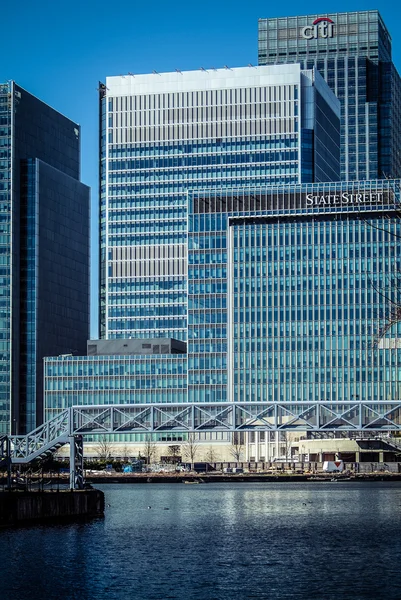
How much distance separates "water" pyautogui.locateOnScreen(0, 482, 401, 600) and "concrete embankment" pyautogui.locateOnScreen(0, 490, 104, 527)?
325 cm

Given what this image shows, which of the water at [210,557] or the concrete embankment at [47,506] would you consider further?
the concrete embankment at [47,506]

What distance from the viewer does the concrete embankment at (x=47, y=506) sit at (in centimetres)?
13712

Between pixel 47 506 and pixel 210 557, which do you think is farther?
pixel 47 506

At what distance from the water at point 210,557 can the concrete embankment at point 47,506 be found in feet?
10.7

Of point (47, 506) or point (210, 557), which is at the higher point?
point (47, 506)

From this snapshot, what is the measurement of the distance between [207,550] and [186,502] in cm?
7668

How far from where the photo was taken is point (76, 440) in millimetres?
158375

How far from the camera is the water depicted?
9000 cm

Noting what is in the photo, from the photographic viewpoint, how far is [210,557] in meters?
108

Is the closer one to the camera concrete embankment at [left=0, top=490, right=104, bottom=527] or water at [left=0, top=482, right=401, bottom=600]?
water at [left=0, top=482, right=401, bottom=600]

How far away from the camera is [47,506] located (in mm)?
142500

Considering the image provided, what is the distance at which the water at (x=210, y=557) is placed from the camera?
3543 inches

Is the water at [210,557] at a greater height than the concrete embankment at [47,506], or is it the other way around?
the concrete embankment at [47,506]

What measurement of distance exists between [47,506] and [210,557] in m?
38.5
